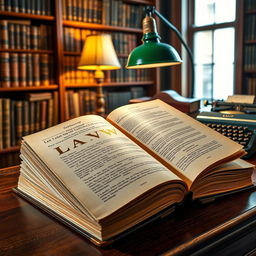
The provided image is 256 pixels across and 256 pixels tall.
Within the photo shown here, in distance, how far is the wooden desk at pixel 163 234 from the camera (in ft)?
1.54

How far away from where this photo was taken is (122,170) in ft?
1.84

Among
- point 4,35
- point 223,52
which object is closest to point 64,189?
point 4,35

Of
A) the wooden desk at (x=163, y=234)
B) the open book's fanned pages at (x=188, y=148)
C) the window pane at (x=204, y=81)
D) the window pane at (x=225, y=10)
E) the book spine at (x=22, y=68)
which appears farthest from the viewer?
the window pane at (x=204, y=81)

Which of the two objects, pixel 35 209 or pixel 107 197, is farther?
pixel 35 209

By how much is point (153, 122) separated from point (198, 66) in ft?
9.48

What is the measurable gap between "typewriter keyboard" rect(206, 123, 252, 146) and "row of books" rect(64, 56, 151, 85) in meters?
1.79

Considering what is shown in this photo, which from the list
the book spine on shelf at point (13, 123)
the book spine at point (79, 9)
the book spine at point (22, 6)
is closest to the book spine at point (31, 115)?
the book spine on shelf at point (13, 123)

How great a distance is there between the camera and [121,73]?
9.82 feet

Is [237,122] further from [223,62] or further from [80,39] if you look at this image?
[223,62]

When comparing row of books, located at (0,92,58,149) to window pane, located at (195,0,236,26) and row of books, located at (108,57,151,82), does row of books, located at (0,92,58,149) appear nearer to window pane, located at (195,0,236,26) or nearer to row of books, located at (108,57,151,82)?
row of books, located at (108,57,151,82)

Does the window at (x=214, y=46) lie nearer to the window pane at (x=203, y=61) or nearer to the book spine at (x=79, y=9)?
the window pane at (x=203, y=61)

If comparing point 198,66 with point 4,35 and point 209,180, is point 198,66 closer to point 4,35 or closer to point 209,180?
point 4,35

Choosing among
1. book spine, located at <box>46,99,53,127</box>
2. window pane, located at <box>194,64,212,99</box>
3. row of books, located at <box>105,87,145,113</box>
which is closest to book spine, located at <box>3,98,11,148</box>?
A: book spine, located at <box>46,99,53,127</box>

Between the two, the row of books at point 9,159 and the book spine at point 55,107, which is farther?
the book spine at point 55,107
